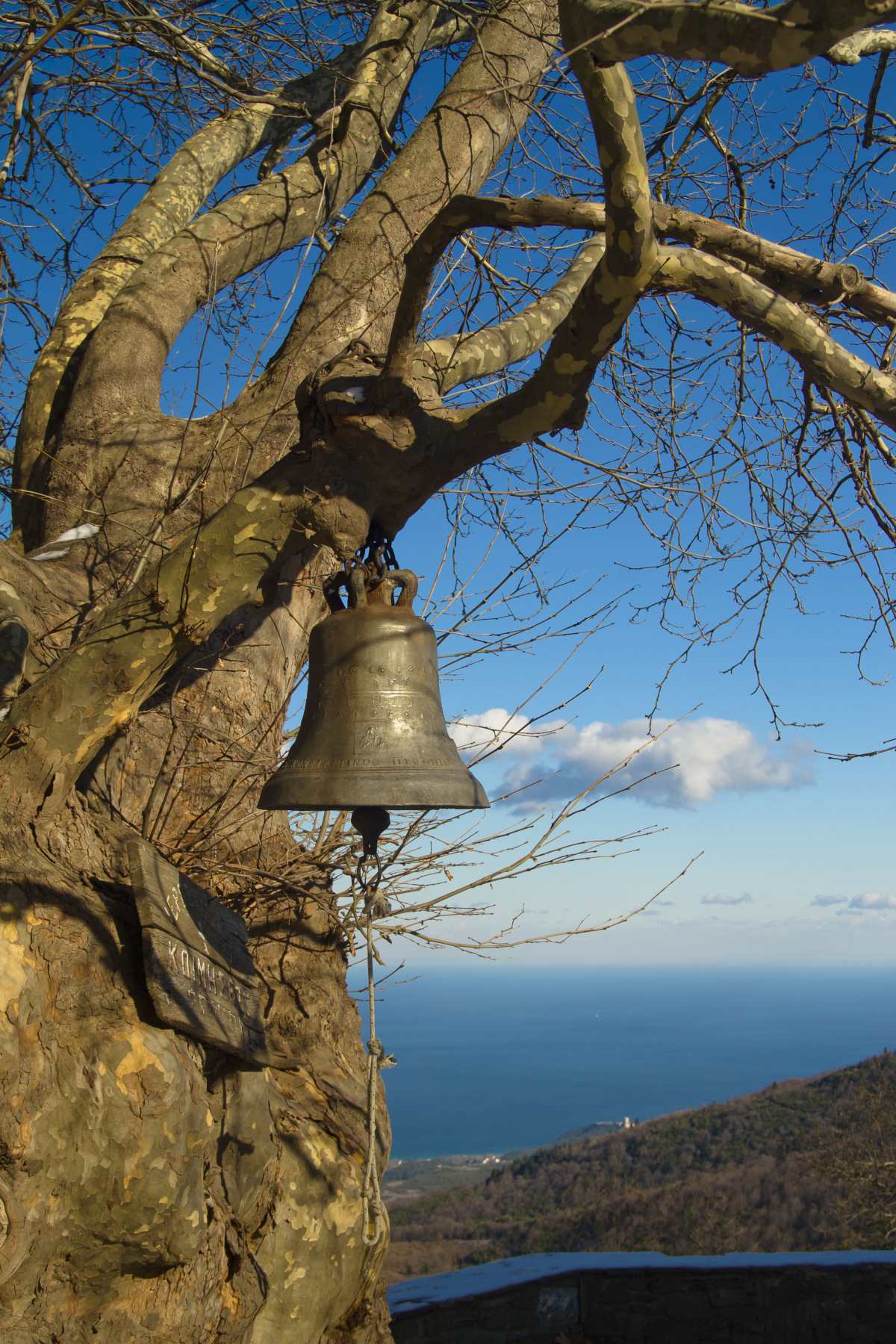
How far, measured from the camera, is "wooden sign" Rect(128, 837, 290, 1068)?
2441 mm

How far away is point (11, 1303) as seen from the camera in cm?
210

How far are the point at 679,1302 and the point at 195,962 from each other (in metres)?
4.54

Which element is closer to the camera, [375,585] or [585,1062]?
[375,585]

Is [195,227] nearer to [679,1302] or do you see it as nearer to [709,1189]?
[679,1302]

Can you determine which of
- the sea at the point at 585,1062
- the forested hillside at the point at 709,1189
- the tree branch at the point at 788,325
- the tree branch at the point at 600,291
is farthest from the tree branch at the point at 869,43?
the sea at the point at 585,1062

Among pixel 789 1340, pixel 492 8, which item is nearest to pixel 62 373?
pixel 492 8

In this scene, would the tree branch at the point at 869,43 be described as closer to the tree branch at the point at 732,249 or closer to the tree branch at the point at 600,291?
the tree branch at the point at 732,249

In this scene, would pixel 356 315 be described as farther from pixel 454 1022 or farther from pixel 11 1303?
pixel 454 1022

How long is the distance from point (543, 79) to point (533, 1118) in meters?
99.6

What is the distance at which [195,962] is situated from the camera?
8.45 ft

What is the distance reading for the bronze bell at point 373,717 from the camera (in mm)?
2453

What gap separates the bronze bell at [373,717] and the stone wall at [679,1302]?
13.7 ft

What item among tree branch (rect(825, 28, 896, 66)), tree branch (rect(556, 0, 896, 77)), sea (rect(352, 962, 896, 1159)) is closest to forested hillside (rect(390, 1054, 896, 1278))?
tree branch (rect(825, 28, 896, 66))

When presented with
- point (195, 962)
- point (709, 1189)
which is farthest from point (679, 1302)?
point (709, 1189)
